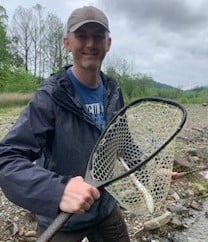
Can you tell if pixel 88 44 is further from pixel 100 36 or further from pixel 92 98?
pixel 92 98

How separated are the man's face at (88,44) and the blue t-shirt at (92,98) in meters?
0.12

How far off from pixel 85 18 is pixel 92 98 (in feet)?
1.55

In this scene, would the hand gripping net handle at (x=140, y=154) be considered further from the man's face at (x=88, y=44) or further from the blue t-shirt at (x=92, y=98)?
the man's face at (x=88, y=44)

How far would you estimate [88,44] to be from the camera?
2.48m

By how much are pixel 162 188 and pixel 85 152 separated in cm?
47

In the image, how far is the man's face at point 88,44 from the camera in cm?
249

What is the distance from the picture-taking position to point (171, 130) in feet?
7.93

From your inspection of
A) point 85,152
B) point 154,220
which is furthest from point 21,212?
point 85,152

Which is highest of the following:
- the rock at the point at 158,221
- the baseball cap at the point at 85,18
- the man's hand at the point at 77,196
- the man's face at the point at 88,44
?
the baseball cap at the point at 85,18

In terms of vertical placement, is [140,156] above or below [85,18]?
below

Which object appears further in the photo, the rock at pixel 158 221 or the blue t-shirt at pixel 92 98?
the rock at pixel 158 221

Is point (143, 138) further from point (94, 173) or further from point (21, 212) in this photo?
point (21, 212)

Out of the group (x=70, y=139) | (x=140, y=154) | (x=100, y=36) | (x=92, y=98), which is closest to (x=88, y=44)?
(x=100, y=36)

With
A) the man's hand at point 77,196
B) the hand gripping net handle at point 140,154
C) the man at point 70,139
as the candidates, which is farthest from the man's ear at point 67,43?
the man's hand at point 77,196
